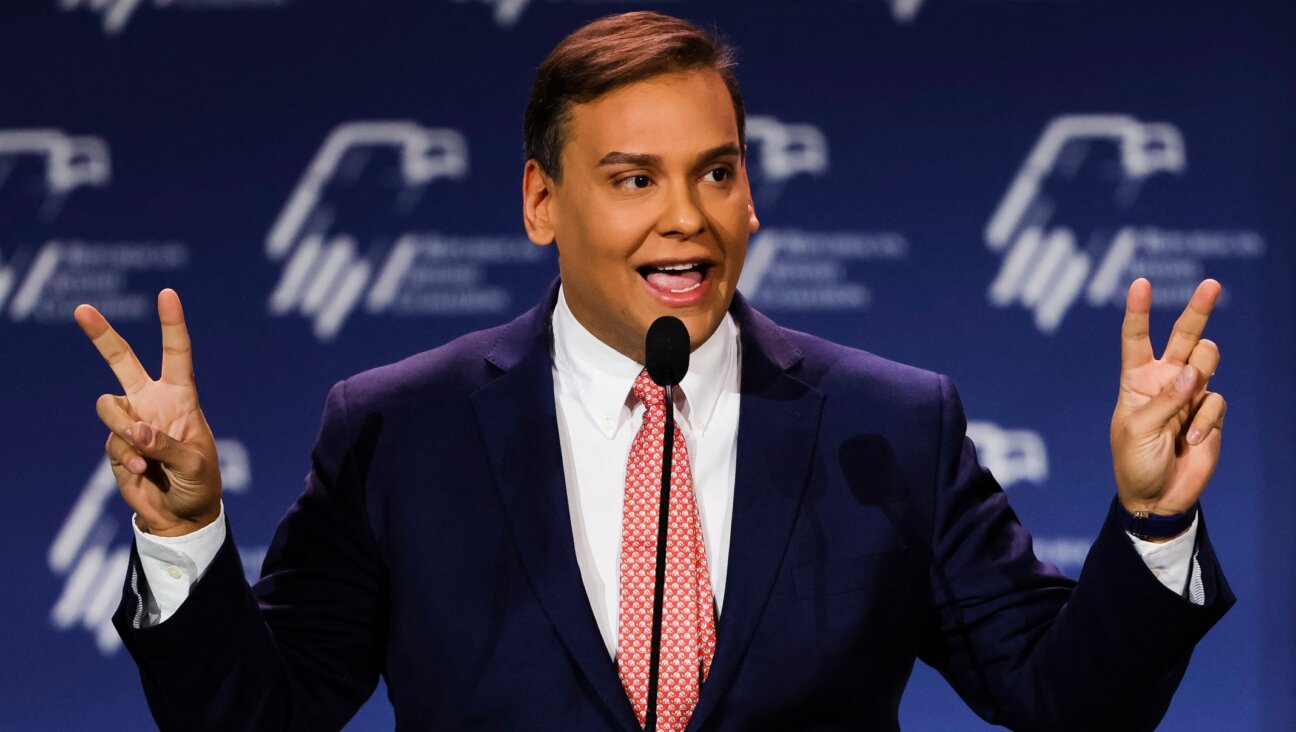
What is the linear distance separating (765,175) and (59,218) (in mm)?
1562

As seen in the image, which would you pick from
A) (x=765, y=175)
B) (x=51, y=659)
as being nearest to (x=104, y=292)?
(x=51, y=659)

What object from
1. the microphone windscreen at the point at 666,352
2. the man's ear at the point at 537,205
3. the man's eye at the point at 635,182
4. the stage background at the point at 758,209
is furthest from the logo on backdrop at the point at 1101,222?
the microphone windscreen at the point at 666,352

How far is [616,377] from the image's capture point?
2172mm

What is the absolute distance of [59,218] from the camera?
11.7ft

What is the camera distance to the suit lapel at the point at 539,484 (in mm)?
1940

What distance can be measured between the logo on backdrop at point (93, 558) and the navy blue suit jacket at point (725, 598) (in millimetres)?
1606

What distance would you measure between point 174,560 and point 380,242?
71.2 inches

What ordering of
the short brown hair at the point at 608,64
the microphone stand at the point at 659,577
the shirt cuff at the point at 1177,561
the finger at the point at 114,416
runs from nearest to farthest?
the microphone stand at the point at 659,577 < the finger at the point at 114,416 < the shirt cuff at the point at 1177,561 < the short brown hair at the point at 608,64

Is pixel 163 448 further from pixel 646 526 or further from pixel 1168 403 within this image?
pixel 1168 403

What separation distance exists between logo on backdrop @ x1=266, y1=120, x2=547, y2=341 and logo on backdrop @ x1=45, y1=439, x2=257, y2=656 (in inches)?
22.2

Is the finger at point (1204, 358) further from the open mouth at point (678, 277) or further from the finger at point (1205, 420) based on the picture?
the open mouth at point (678, 277)

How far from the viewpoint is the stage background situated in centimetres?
356

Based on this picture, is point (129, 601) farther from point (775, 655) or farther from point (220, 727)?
point (775, 655)

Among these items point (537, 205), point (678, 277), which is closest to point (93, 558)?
Answer: point (537, 205)
